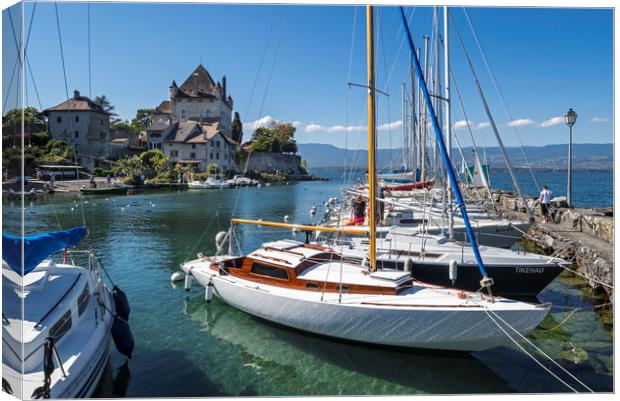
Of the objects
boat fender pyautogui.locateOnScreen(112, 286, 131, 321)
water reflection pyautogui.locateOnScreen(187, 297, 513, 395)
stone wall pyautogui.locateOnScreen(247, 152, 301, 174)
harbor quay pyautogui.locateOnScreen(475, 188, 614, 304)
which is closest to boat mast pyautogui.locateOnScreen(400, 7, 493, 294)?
A: water reflection pyautogui.locateOnScreen(187, 297, 513, 395)

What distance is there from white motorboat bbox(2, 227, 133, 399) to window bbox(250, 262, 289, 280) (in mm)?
2794

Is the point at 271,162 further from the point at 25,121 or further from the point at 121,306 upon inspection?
the point at 25,121

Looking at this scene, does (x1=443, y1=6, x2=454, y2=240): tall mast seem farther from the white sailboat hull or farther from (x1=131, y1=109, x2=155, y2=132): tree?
(x1=131, y1=109, x2=155, y2=132): tree

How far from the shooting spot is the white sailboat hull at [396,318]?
6.54 meters

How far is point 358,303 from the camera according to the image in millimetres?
7227

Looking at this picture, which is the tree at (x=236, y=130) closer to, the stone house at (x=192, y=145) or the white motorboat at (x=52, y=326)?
the stone house at (x=192, y=145)

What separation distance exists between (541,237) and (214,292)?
1252 cm

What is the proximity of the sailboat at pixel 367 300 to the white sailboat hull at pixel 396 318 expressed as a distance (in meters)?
0.01

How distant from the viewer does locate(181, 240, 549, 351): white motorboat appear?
21.7ft

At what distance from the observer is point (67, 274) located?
6.92 m

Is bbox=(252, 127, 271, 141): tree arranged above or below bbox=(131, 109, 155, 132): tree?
below

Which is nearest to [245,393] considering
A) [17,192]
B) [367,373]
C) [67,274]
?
[367,373]

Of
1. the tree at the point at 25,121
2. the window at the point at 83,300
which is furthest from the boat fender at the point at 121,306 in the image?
the tree at the point at 25,121

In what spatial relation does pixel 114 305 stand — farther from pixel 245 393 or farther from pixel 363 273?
pixel 363 273
